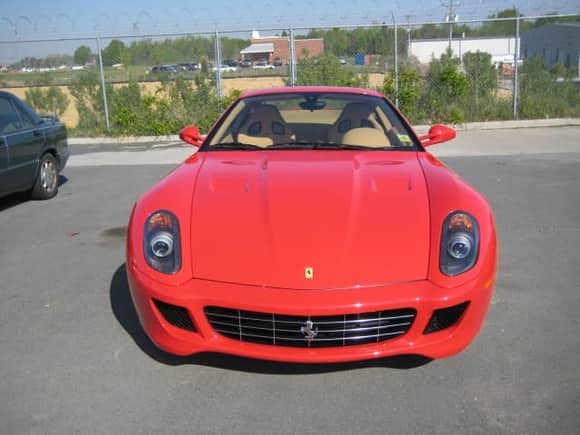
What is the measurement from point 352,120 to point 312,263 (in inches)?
81.2

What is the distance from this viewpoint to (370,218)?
10.9ft

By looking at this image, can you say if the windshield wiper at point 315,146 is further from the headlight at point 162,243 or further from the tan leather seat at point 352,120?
the headlight at point 162,243

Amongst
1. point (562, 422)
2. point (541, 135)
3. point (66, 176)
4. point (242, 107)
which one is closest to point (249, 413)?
point (562, 422)

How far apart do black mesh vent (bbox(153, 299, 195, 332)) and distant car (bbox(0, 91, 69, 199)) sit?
15.8 feet

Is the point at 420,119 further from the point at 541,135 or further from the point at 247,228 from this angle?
the point at 247,228

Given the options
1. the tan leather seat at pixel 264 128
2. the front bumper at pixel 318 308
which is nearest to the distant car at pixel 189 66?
the tan leather seat at pixel 264 128

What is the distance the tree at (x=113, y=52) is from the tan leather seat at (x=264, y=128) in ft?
37.8

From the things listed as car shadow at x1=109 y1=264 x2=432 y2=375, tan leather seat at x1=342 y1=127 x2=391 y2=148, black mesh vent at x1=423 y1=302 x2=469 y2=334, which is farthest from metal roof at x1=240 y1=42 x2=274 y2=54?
black mesh vent at x1=423 y1=302 x2=469 y2=334

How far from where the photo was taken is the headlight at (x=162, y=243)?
318 cm

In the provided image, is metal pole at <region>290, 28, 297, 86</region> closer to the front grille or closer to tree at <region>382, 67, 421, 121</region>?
tree at <region>382, 67, 421, 121</region>

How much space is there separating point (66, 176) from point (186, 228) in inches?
286

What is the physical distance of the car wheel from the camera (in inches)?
310

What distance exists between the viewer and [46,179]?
805cm

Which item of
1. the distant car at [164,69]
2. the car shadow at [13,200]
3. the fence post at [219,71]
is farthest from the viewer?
the distant car at [164,69]
